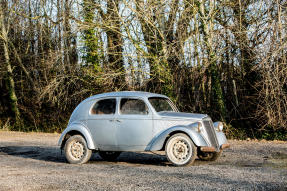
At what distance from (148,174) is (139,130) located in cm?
157

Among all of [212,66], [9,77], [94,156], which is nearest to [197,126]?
[94,156]

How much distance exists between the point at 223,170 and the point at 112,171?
2245mm

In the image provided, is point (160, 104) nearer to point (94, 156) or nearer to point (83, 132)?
point (83, 132)

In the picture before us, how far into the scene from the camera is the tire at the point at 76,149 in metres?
9.15

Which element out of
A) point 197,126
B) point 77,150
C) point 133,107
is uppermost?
point 133,107

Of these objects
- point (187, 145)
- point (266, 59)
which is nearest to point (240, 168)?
point (187, 145)

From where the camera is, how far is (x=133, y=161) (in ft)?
31.8

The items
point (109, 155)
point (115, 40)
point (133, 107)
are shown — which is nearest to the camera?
point (133, 107)

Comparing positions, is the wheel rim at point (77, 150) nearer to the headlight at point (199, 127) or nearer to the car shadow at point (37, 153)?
the car shadow at point (37, 153)

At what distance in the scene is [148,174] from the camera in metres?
7.29

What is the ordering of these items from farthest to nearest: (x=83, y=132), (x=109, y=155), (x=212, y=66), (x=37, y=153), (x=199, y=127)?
(x=212, y=66) < (x=37, y=153) < (x=109, y=155) < (x=83, y=132) < (x=199, y=127)

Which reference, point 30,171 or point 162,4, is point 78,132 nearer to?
point 30,171

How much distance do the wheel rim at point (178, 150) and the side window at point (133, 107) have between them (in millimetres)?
1028

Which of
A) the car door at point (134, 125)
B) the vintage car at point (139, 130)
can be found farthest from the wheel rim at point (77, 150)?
the car door at point (134, 125)
